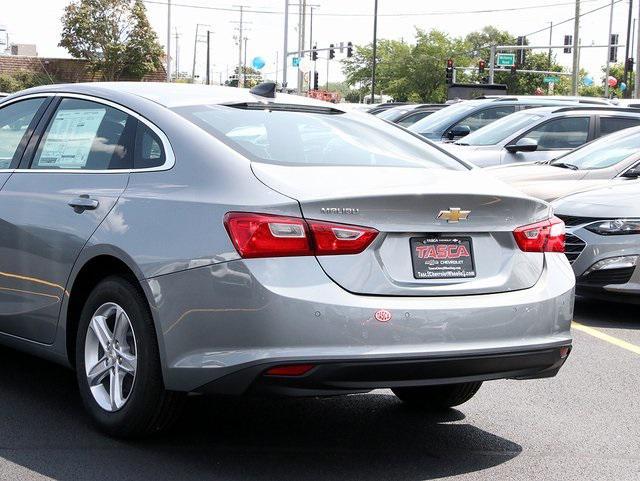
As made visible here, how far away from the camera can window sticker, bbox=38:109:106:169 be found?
5668 millimetres

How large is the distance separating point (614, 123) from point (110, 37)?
208 feet

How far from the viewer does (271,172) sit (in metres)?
4.75

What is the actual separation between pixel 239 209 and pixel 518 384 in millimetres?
2705

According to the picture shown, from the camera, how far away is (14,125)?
20.9 feet

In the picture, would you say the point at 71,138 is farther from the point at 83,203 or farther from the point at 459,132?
the point at 459,132

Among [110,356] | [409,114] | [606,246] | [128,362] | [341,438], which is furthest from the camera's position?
[409,114]

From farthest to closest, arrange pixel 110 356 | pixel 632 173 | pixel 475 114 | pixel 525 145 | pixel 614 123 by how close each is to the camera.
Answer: pixel 475 114 < pixel 614 123 < pixel 525 145 < pixel 632 173 < pixel 110 356

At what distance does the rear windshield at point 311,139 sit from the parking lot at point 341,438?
1.30 m

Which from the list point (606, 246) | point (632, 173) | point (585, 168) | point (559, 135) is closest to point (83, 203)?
point (606, 246)

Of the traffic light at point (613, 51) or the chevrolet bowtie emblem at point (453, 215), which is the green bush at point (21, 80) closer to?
the traffic light at point (613, 51)

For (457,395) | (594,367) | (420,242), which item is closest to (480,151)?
(594,367)

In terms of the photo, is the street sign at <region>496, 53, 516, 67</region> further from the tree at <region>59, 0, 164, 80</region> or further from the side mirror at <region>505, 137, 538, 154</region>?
the side mirror at <region>505, 137, 538, 154</region>

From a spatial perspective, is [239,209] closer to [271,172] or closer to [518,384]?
[271,172]

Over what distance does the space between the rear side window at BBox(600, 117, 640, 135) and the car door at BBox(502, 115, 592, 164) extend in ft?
0.62
